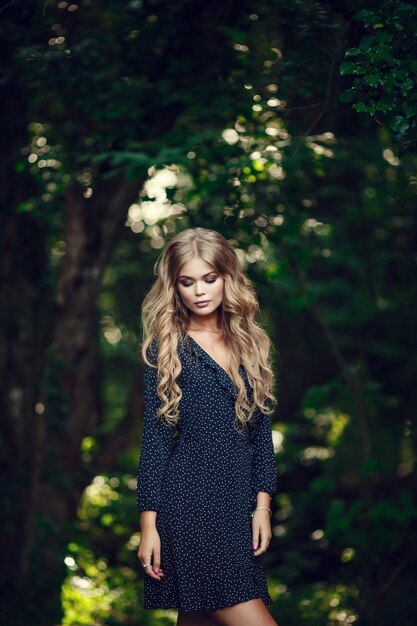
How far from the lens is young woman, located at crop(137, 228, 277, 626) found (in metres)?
2.96

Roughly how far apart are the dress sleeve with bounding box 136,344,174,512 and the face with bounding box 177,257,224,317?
321 millimetres

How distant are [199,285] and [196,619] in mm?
1354

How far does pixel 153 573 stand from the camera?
2.98m

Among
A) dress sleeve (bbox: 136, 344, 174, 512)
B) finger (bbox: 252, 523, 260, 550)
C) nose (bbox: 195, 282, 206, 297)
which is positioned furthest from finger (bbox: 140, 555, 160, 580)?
nose (bbox: 195, 282, 206, 297)

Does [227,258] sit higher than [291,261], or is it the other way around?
[227,258]

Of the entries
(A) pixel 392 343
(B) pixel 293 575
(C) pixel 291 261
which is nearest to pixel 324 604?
(B) pixel 293 575

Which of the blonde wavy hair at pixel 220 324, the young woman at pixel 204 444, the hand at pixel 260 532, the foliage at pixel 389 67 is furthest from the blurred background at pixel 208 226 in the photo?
the hand at pixel 260 532

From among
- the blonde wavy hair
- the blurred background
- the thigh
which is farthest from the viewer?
the blurred background

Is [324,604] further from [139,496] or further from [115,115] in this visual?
[115,115]

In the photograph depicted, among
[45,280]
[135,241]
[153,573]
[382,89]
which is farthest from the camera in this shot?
[135,241]

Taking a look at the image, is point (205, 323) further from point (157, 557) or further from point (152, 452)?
point (157, 557)

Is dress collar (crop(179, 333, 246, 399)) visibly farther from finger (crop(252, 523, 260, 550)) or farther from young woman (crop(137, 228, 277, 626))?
finger (crop(252, 523, 260, 550))

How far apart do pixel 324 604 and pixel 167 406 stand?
3.58 meters

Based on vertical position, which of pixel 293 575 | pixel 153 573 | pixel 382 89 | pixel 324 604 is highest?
pixel 382 89
